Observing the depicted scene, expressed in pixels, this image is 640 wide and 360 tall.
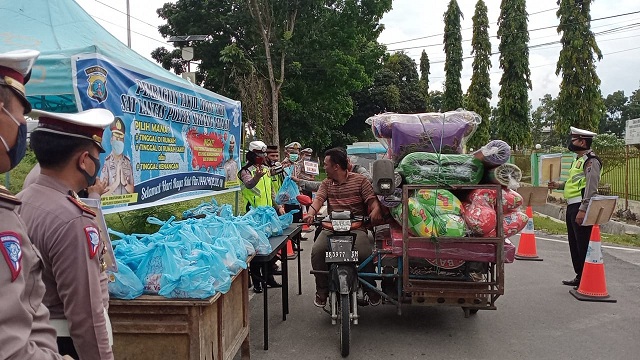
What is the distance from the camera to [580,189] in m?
6.33

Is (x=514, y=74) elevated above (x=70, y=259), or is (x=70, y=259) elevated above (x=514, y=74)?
(x=514, y=74)

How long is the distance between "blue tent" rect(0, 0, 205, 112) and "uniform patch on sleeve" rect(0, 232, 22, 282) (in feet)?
9.32

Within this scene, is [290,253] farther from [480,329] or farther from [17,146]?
[17,146]

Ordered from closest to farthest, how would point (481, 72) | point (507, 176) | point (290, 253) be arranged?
point (507, 176), point (290, 253), point (481, 72)

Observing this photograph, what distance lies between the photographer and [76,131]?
1.81m

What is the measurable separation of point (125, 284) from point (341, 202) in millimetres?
2689

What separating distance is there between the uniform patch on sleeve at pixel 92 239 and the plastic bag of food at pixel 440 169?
130 inches

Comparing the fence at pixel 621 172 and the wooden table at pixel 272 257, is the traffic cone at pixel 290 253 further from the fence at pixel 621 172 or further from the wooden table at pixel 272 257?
the fence at pixel 621 172

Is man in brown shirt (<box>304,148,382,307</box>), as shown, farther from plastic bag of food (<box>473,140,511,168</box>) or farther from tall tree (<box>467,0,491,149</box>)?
tall tree (<box>467,0,491,149</box>)

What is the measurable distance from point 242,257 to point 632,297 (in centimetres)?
527

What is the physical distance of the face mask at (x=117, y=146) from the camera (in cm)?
403

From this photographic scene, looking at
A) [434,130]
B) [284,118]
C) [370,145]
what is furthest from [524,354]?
[284,118]

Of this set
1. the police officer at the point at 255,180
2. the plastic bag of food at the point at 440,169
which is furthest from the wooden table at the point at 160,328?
the police officer at the point at 255,180

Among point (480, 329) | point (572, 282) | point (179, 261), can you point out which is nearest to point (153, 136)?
point (179, 261)
